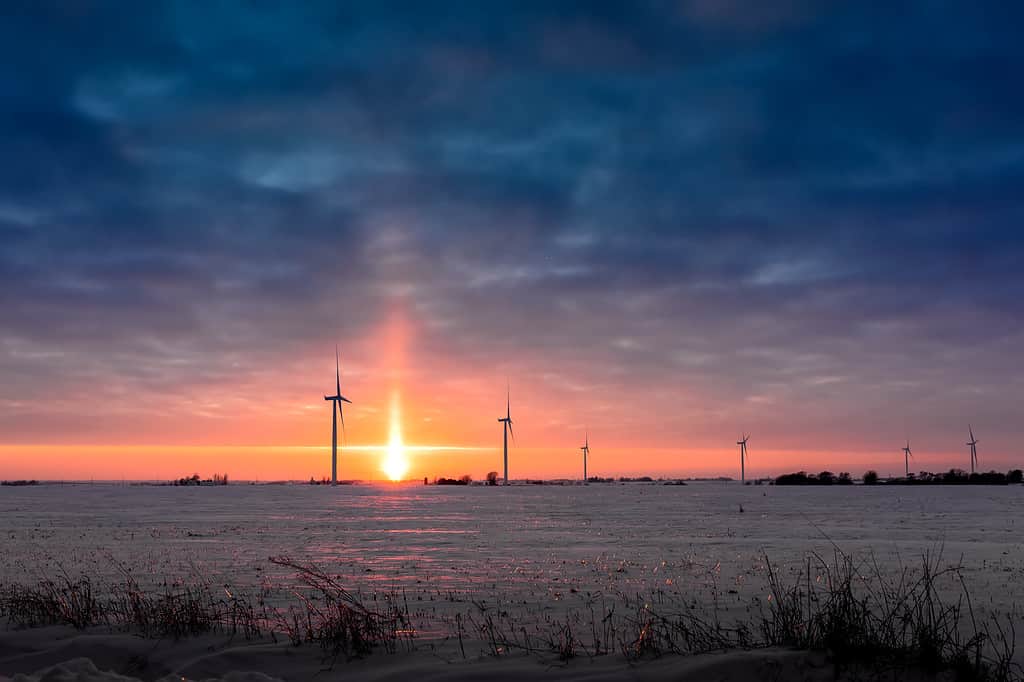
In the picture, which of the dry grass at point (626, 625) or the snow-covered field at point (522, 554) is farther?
the snow-covered field at point (522, 554)

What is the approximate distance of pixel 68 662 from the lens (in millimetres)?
13992

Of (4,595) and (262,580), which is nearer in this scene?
(4,595)

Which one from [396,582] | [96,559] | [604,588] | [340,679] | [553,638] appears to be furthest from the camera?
[96,559]

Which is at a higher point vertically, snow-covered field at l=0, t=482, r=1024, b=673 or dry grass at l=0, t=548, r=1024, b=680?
dry grass at l=0, t=548, r=1024, b=680

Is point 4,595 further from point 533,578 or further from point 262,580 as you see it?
point 533,578

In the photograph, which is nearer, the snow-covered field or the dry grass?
the dry grass

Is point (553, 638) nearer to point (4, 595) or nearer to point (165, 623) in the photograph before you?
point (165, 623)

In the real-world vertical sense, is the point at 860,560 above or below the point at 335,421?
below

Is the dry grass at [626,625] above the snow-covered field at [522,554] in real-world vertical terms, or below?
above

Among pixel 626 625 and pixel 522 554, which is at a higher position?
pixel 626 625

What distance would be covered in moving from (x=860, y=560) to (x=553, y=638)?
19.6m

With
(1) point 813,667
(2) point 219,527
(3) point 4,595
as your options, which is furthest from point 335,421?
(1) point 813,667

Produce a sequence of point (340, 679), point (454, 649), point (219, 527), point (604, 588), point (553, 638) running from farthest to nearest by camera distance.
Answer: point (219, 527), point (604, 588), point (553, 638), point (454, 649), point (340, 679)

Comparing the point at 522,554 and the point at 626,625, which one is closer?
the point at 626,625
